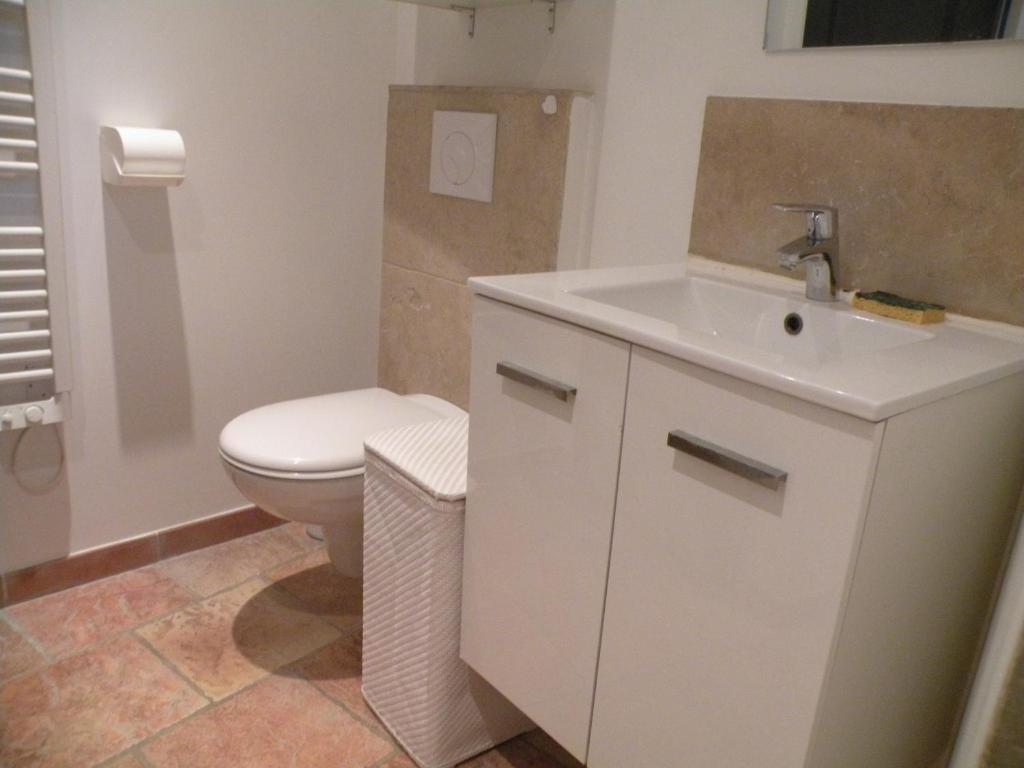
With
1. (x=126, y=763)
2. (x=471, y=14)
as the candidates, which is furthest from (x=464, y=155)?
(x=126, y=763)

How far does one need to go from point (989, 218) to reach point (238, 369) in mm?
1632

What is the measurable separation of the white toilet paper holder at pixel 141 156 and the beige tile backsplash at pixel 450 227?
1.83 feet

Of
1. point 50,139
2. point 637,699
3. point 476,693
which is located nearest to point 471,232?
point 50,139

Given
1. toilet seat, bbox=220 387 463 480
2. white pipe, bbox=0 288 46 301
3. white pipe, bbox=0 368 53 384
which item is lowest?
toilet seat, bbox=220 387 463 480

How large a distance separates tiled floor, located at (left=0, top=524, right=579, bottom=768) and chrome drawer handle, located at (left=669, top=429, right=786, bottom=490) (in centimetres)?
85

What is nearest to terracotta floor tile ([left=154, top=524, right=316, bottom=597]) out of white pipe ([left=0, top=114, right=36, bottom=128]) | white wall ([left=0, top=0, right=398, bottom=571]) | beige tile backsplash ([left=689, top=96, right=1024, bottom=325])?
white wall ([left=0, top=0, right=398, bottom=571])

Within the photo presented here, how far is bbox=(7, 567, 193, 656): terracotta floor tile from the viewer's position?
174 cm

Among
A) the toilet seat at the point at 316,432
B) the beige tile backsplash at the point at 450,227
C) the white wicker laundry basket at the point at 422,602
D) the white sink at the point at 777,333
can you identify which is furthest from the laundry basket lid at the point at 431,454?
the beige tile backsplash at the point at 450,227

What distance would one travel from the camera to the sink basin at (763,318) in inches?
45.9

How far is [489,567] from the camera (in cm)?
128

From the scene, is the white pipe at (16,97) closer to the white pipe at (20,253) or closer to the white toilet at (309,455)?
the white pipe at (20,253)

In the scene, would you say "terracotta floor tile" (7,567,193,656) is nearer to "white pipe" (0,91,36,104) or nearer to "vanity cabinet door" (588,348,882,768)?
"white pipe" (0,91,36,104)

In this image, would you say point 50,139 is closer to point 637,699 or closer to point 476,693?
point 476,693

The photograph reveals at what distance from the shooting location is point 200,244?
1.90 metres
